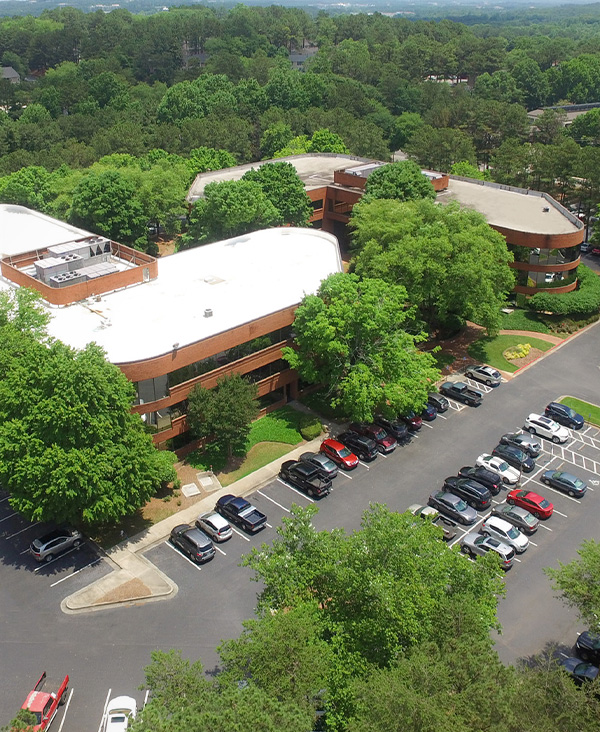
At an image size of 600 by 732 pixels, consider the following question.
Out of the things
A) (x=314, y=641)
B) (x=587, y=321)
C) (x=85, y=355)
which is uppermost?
(x=85, y=355)

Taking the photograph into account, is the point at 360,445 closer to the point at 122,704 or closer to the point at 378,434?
the point at 378,434

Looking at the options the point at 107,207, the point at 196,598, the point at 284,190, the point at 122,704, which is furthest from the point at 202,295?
the point at 122,704

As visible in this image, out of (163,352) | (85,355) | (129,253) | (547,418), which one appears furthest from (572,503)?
(129,253)

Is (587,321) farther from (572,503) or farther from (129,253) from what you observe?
(129,253)

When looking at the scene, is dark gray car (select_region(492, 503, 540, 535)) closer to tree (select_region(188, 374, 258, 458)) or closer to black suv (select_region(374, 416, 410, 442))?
→ black suv (select_region(374, 416, 410, 442))

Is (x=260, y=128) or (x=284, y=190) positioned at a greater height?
(x=284, y=190)

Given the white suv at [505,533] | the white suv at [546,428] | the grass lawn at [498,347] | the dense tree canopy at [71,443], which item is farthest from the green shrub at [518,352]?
the dense tree canopy at [71,443]

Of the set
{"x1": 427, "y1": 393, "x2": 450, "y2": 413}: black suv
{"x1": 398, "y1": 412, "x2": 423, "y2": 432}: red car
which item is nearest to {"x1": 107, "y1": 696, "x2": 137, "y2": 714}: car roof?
{"x1": 398, "y1": 412, "x2": 423, "y2": 432}: red car
